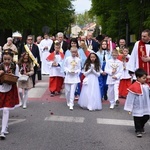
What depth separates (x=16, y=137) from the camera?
25.1 ft

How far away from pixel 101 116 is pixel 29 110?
1883 mm

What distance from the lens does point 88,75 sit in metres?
11.2

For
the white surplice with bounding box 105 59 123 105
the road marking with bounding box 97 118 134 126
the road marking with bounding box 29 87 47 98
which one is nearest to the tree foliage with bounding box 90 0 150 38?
the road marking with bounding box 29 87 47 98

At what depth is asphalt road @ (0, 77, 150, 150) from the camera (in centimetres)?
713

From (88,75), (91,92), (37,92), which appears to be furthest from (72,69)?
(37,92)

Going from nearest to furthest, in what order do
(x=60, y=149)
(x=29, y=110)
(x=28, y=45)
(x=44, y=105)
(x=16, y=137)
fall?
(x=60, y=149)
(x=16, y=137)
(x=29, y=110)
(x=44, y=105)
(x=28, y=45)

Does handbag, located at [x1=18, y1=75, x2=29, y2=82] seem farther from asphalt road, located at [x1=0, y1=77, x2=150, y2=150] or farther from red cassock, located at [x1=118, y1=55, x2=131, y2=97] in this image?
red cassock, located at [x1=118, y1=55, x2=131, y2=97]

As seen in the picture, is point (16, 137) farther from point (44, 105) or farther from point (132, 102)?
point (44, 105)

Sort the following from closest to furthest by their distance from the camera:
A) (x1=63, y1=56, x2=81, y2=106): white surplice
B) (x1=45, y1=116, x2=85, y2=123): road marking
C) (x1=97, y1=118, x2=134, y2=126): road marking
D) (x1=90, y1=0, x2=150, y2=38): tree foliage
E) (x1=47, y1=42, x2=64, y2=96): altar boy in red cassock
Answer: (x1=97, y1=118, x2=134, y2=126): road marking → (x1=45, y1=116, x2=85, y2=123): road marking → (x1=63, y1=56, x2=81, y2=106): white surplice → (x1=47, y1=42, x2=64, y2=96): altar boy in red cassock → (x1=90, y1=0, x2=150, y2=38): tree foliage

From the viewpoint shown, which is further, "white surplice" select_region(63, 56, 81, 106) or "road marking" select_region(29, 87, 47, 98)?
"road marking" select_region(29, 87, 47, 98)

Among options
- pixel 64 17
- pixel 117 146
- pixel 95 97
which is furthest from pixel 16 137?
pixel 64 17

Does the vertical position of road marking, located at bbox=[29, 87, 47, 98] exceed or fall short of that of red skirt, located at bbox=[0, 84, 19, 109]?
it falls short

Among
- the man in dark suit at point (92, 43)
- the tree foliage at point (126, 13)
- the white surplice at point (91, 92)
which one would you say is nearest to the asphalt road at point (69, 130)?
the white surplice at point (91, 92)

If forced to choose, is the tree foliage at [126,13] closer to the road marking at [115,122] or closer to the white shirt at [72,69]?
the white shirt at [72,69]
